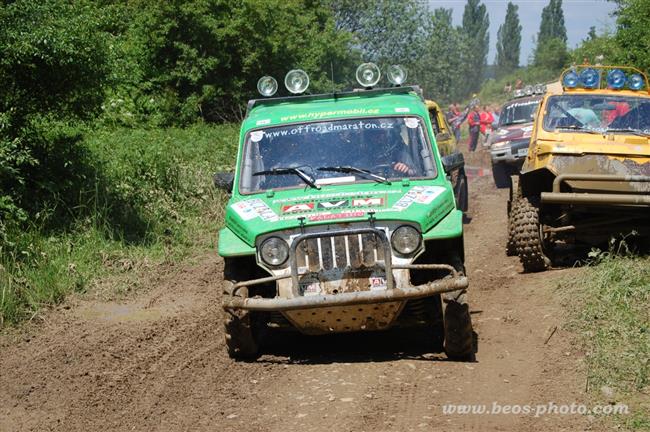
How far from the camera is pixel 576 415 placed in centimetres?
545

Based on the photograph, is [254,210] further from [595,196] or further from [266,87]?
[595,196]

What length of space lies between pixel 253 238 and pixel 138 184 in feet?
19.4

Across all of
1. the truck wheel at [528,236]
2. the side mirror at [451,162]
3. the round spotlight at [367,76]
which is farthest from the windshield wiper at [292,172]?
the truck wheel at [528,236]

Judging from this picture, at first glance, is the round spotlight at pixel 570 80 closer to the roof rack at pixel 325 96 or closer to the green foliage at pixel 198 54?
the roof rack at pixel 325 96

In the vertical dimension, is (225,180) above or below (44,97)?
below

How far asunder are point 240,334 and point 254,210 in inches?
36.9

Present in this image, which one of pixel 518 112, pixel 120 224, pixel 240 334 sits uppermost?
pixel 240 334

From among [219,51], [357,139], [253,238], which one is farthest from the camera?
[219,51]

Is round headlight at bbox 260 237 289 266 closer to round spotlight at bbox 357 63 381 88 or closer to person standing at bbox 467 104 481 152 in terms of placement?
round spotlight at bbox 357 63 381 88

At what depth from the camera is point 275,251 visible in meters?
6.53

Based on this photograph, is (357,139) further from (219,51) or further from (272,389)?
(219,51)


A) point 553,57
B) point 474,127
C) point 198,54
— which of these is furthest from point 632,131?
point 553,57

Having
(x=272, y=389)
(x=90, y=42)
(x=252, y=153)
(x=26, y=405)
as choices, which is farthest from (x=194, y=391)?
(x=90, y=42)

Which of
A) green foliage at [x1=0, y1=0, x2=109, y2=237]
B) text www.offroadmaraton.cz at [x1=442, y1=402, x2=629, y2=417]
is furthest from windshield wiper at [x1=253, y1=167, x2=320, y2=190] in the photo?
green foliage at [x1=0, y1=0, x2=109, y2=237]
